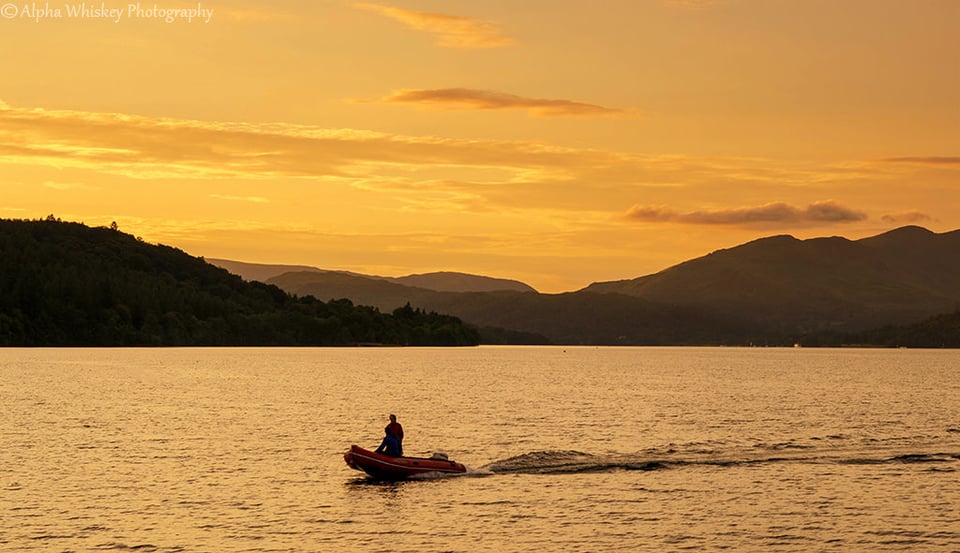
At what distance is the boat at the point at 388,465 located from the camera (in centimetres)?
8200

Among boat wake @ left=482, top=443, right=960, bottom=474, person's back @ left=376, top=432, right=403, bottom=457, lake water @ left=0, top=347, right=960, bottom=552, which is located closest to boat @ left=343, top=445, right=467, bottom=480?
person's back @ left=376, top=432, right=403, bottom=457

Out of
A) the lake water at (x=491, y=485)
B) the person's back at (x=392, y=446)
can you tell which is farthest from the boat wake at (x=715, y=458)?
the person's back at (x=392, y=446)

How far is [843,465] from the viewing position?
3723 inches

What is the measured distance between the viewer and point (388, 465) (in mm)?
82062

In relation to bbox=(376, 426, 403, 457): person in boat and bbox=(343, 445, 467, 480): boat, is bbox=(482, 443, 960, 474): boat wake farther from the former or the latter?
bbox=(376, 426, 403, 457): person in boat

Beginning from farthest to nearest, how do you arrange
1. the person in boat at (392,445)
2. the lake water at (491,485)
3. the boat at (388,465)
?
the person in boat at (392,445) < the boat at (388,465) < the lake water at (491,485)

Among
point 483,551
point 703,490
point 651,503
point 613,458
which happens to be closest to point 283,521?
point 483,551

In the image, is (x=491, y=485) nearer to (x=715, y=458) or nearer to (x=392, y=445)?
(x=392, y=445)

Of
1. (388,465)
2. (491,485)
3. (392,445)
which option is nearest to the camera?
(491,485)

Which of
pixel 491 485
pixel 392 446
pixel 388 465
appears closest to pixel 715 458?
pixel 491 485

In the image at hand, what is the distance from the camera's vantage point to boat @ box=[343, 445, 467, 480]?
82.0 meters

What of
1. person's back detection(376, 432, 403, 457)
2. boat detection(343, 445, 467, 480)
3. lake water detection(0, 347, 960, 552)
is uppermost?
person's back detection(376, 432, 403, 457)

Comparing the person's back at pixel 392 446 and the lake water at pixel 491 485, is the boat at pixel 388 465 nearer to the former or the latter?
the person's back at pixel 392 446

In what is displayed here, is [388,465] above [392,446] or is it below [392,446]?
below
